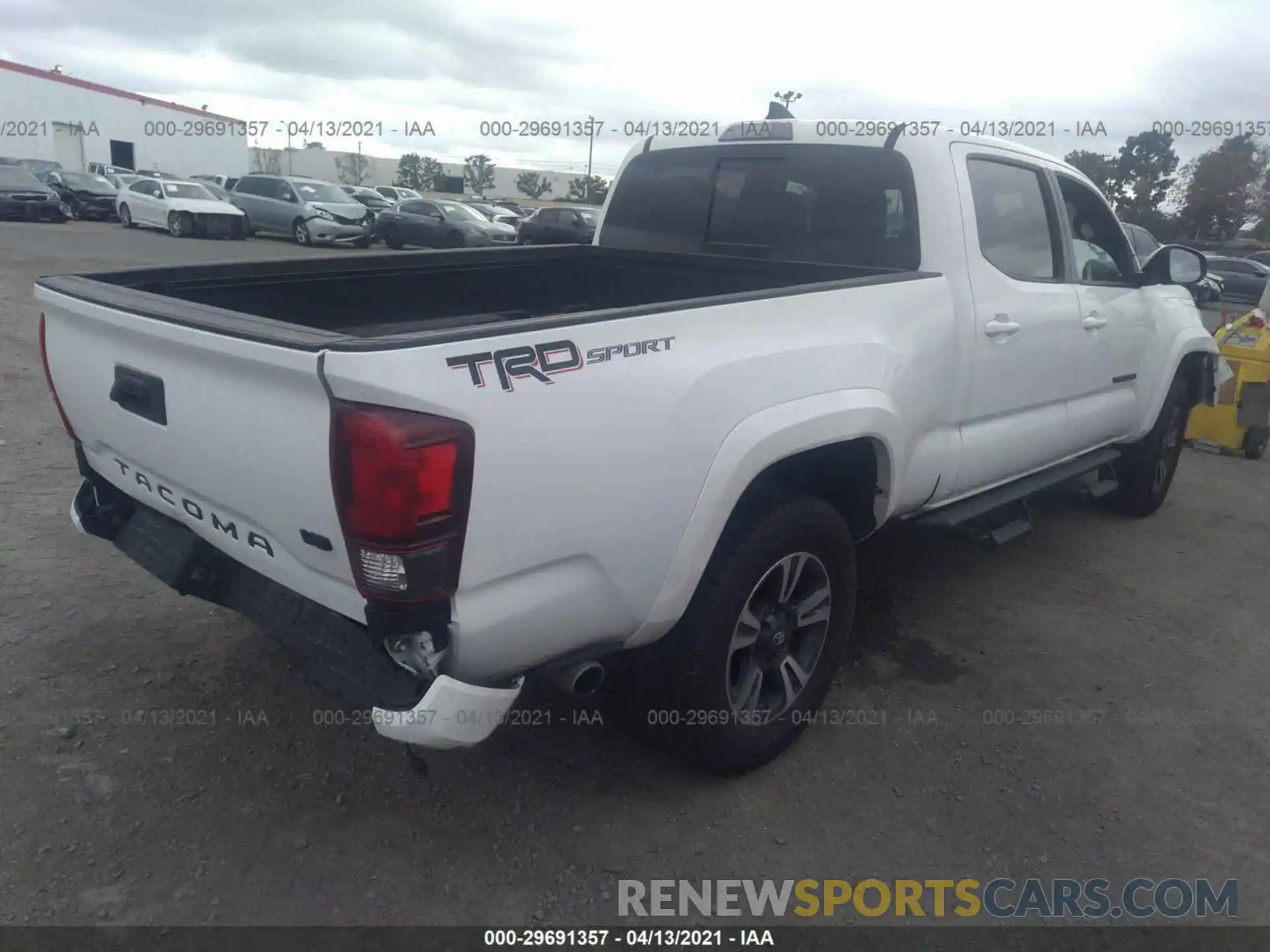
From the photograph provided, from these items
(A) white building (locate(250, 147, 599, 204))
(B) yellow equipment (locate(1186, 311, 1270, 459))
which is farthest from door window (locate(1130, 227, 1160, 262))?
(A) white building (locate(250, 147, 599, 204))

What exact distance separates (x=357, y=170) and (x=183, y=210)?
46.8 m

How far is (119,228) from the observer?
24797 mm

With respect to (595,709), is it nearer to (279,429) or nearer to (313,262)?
(279,429)

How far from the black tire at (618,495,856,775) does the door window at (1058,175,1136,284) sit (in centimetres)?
230

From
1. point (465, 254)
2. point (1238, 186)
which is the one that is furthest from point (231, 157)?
point (465, 254)

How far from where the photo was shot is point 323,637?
7.76ft

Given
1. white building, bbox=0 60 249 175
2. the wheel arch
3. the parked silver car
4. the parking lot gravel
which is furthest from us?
white building, bbox=0 60 249 175

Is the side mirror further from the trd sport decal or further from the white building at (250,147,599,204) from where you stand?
the white building at (250,147,599,204)

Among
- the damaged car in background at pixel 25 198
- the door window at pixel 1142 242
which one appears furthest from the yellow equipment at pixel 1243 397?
the damaged car in background at pixel 25 198

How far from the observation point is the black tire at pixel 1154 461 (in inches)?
219

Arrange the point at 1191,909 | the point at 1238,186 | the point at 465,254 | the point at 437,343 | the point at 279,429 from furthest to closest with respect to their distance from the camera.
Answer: the point at 1238,186
the point at 465,254
the point at 1191,909
the point at 279,429
the point at 437,343

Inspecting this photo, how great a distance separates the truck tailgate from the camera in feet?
6.84

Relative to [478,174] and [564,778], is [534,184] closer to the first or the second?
[478,174]

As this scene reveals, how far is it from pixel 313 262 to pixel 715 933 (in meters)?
2.76
